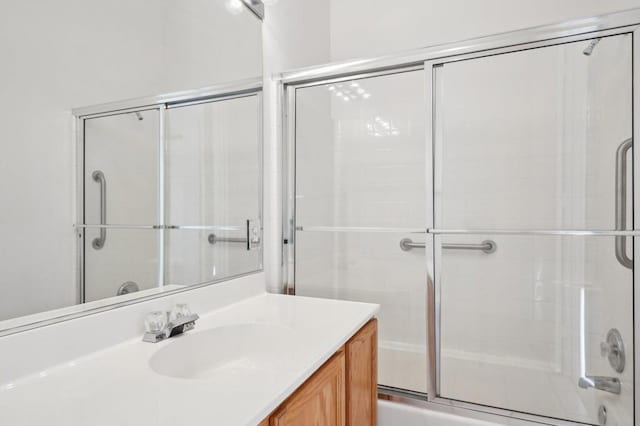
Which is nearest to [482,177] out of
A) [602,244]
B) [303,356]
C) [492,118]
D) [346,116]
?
[492,118]

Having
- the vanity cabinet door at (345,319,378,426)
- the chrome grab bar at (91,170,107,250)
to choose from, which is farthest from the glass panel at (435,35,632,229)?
the chrome grab bar at (91,170,107,250)

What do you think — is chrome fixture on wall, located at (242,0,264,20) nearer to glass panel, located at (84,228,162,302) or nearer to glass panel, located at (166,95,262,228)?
glass panel, located at (166,95,262,228)

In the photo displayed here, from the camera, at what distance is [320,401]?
0.86m

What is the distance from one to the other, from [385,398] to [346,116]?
149 cm

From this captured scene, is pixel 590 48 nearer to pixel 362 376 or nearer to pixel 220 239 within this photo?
pixel 362 376

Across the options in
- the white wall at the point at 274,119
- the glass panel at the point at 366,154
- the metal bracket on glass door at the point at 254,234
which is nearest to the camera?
the metal bracket on glass door at the point at 254,234

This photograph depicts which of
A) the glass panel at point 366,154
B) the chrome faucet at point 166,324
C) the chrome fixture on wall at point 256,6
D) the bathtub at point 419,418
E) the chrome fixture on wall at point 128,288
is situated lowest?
the bathtub at point 419,418

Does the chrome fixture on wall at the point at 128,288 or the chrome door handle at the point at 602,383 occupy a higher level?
the chrome fixture on wall at the point at 128,288

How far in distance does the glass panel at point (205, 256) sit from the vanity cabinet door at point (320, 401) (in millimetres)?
568

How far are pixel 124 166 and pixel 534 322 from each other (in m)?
1.86

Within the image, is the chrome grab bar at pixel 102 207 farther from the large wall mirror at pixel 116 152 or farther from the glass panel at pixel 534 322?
the glass panel at pixel 534 322

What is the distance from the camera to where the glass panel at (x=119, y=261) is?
0.90 m

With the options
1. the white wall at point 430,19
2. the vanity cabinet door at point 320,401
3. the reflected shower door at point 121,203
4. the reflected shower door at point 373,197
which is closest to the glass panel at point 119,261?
the reflected shower door at point 121,203

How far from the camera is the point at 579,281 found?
157 cm
